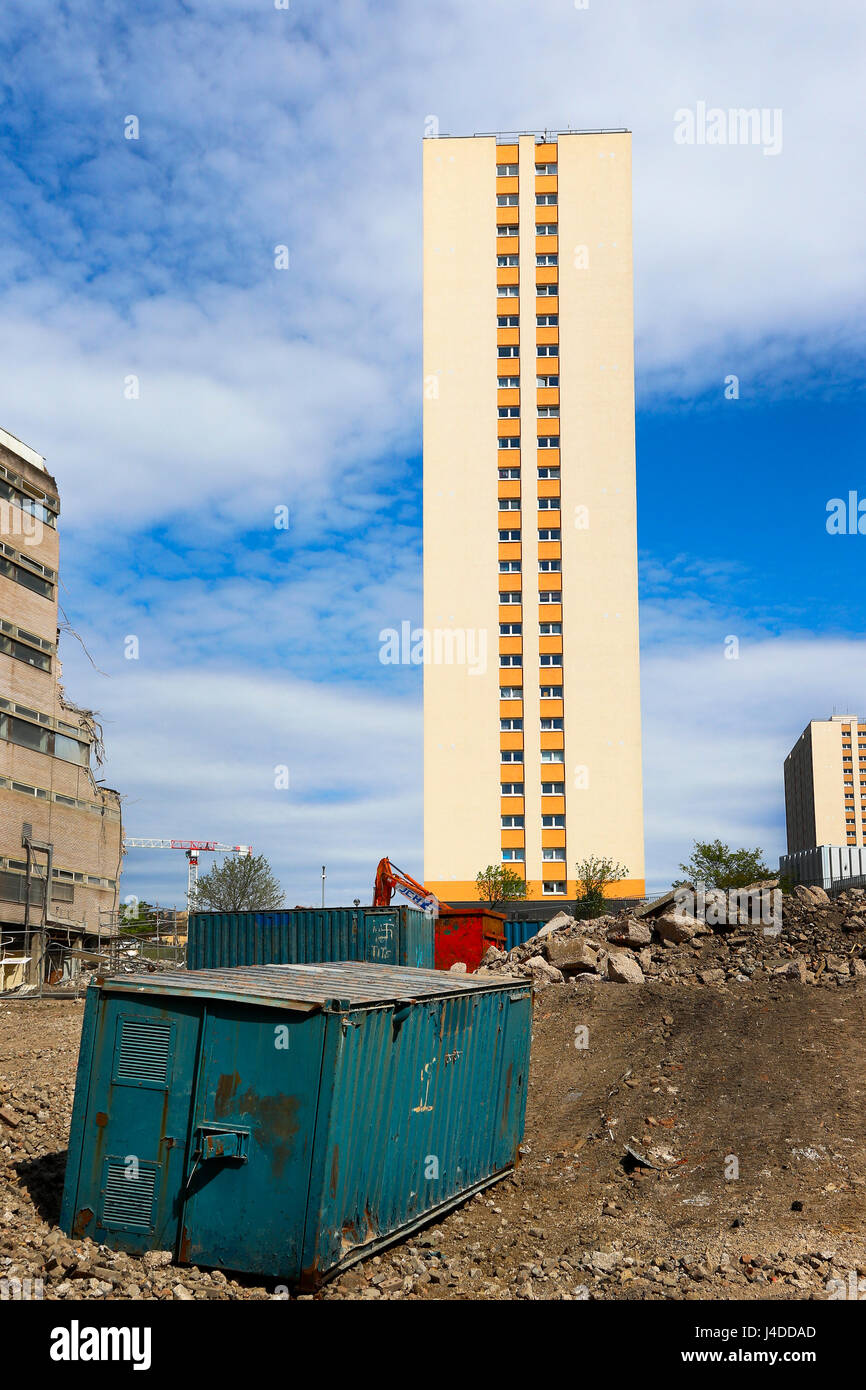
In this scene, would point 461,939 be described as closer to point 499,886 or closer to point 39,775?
point 39,775

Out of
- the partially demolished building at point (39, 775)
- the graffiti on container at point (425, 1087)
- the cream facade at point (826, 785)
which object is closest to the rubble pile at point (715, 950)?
the graffiti on container at point (425, 1087)

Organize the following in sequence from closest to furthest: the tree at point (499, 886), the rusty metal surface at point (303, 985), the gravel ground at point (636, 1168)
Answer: the gravel ground at point (636, 1168)
the rusty metal surface at point (303, 985)
the tree at point (499, 886)

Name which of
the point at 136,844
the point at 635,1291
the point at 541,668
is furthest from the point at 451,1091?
the point at 136,844

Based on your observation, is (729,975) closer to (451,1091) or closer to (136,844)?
(451,1091)

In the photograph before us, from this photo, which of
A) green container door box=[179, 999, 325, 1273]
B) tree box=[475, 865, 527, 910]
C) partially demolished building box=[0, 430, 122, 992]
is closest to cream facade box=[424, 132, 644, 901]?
tree box=[475, 865, 527, 910]

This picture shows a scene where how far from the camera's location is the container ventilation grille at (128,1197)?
29.8 feet

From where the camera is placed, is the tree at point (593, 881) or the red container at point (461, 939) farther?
the tree at point (593, 881)

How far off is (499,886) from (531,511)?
69.4 feet

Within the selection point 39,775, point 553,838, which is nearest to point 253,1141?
point 39,775

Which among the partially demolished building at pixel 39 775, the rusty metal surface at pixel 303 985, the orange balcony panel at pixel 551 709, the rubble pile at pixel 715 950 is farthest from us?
the orange balcony panel at pixel 551 709

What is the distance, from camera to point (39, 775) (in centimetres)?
4091

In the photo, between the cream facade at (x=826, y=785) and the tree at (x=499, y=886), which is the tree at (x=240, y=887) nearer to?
the tree at (x=499, y=886)

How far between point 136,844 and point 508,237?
94.1m

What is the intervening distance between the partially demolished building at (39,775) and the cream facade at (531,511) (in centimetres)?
1925
